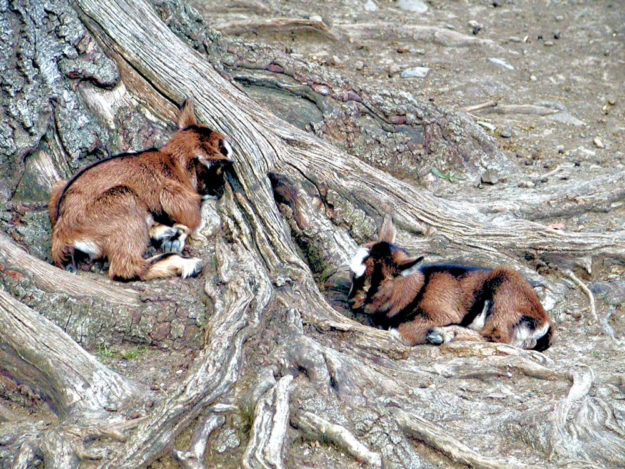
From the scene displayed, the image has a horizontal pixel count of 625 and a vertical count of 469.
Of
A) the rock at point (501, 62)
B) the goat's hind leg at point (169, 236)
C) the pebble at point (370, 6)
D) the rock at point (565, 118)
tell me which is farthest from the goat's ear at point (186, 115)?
the pebble at point (370, 6)

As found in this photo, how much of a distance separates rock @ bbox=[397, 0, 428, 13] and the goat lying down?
7.20 m

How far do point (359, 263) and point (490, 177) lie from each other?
2.80 metres

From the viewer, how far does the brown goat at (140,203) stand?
5168mm

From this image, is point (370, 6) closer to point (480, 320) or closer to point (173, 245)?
point (480, 320)

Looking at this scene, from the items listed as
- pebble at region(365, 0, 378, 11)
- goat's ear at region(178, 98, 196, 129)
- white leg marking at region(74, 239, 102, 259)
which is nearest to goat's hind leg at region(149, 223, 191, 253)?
white leg marking at region(74, 239, 102, 259)

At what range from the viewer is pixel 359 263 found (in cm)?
591

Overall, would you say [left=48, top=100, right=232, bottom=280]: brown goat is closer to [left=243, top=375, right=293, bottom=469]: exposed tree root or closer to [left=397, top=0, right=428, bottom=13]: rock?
[left=243, top=375, right=293, bottom=469]: exposed tree root

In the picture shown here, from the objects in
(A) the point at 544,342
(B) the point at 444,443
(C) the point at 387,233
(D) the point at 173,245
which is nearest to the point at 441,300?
(C) the point at 387,233

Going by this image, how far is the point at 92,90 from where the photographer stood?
19.4 ft

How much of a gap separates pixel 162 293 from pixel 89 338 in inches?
23.5

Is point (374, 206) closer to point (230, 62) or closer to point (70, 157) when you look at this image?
point (230, 62)

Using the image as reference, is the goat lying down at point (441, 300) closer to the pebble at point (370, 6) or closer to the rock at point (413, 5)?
the pebble at point (370, 6)

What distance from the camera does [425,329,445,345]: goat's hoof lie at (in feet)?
19.2

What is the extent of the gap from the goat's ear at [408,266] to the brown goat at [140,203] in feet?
5.60
